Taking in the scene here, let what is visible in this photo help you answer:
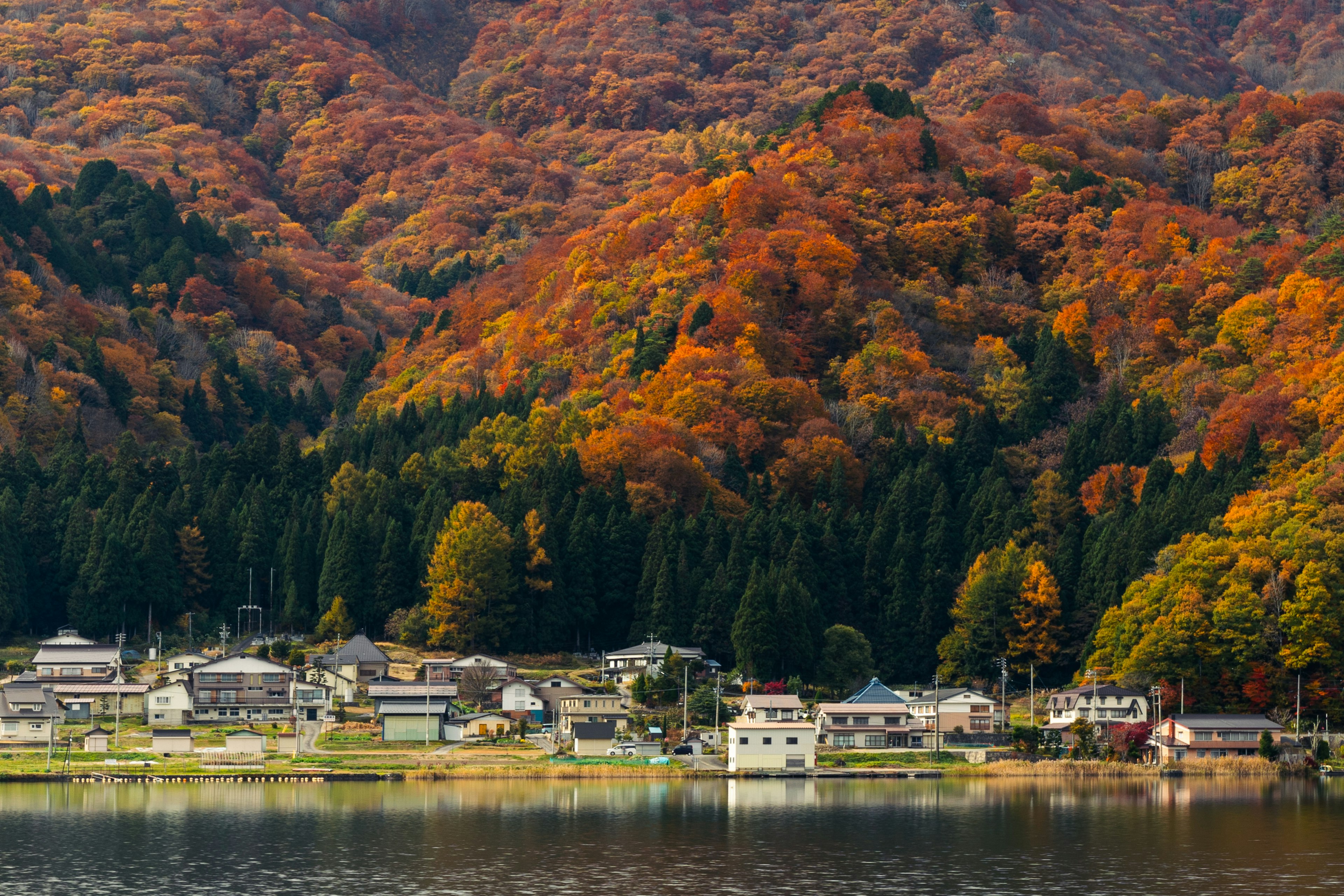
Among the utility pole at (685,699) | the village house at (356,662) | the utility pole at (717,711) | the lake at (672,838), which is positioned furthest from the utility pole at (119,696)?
the utility pole at (717,711)

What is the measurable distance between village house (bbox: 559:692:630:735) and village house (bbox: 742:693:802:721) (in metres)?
6.44

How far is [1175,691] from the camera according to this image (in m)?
85.0

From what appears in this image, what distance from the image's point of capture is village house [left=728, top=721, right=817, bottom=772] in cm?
7975

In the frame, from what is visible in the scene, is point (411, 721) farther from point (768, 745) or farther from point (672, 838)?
point (672, 838)

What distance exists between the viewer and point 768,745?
8006 centimetres

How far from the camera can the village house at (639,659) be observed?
93312mm

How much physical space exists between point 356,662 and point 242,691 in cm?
751

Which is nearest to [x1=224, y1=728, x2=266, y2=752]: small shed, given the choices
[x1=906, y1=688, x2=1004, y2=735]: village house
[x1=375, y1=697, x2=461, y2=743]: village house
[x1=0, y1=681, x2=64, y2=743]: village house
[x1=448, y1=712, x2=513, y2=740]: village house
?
[x1=375, y1=697, x2=461, y2=743]: village house

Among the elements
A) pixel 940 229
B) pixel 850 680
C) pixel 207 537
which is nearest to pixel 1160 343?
pixel 940 229

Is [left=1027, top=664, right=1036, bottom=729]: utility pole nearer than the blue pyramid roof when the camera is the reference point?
No

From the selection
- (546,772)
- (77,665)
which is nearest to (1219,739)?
(546,772)

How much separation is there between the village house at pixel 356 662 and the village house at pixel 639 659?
429 inches

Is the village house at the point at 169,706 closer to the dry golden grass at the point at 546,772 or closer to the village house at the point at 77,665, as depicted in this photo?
the village house at the point at 77,665

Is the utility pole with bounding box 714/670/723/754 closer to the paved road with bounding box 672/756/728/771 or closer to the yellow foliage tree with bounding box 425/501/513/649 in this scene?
the paved road with bounding box 672/756/728/771
